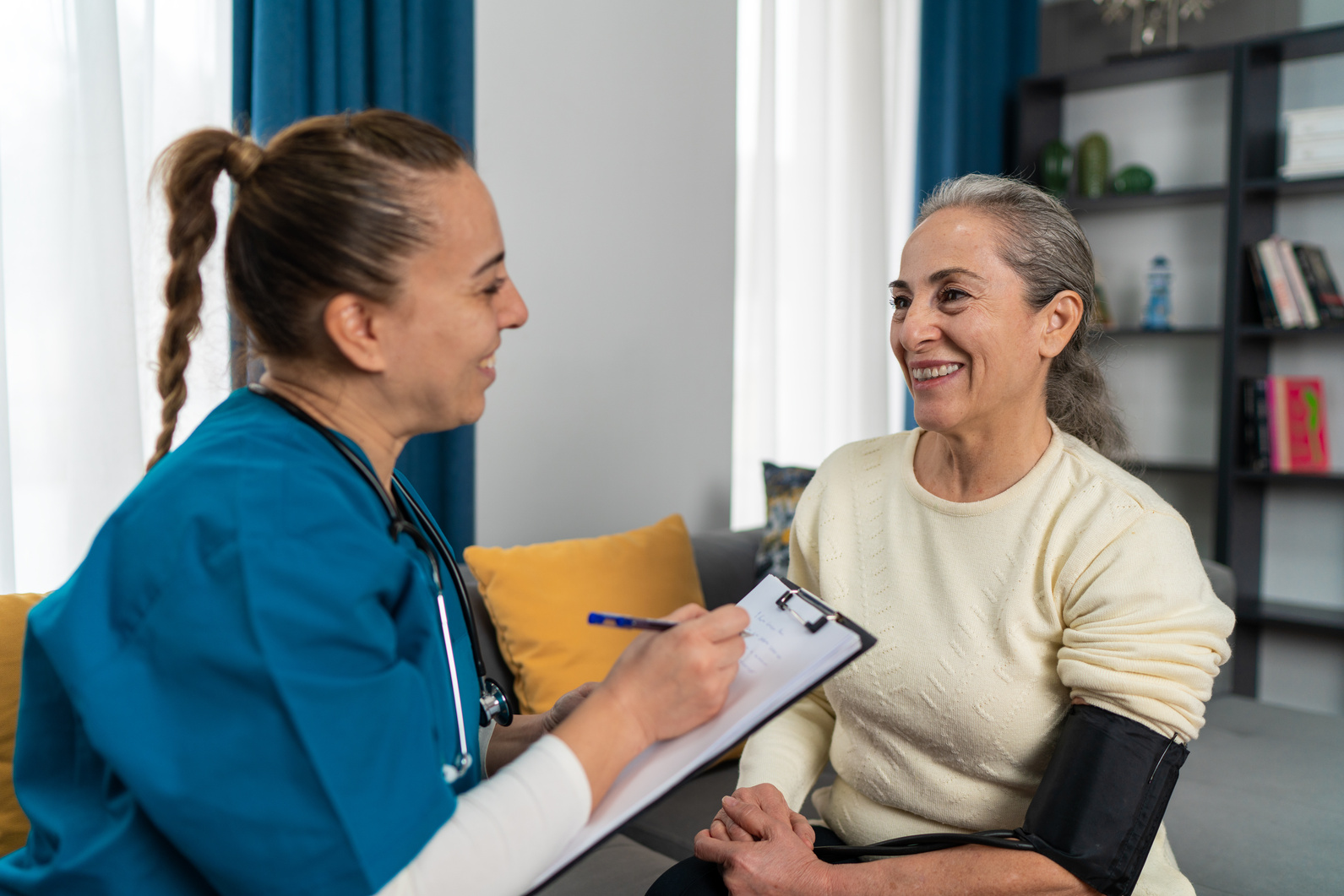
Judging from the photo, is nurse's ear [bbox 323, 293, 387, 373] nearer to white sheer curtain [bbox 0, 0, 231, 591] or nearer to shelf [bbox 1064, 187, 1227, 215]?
white sheer curtain [bbox 0, 0, 231, 591]

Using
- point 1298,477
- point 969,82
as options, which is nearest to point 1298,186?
point 1298,477

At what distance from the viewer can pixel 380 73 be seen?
80.7 inches

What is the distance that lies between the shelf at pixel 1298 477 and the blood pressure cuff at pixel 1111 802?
8.55 feet

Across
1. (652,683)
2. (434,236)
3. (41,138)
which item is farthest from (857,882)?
(41,138)

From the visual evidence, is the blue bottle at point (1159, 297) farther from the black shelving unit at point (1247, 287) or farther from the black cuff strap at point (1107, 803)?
the black cuff strap at point (1107, 803)

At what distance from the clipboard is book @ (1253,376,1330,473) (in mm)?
3009

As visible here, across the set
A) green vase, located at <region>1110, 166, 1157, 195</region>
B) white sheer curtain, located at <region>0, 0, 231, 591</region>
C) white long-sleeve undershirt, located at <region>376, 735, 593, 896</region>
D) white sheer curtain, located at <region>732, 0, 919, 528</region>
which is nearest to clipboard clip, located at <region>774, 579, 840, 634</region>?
white long-sleeve undershirt, located at <region>376, 735, 593, 896</region>

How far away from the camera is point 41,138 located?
5.41ft

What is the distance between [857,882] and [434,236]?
0.82 metres

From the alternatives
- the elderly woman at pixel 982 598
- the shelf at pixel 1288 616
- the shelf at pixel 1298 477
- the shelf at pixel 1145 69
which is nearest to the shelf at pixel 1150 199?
the shelf at pixel 1145 69

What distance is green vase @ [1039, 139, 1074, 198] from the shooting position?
3.72 m

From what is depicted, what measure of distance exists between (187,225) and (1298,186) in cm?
338

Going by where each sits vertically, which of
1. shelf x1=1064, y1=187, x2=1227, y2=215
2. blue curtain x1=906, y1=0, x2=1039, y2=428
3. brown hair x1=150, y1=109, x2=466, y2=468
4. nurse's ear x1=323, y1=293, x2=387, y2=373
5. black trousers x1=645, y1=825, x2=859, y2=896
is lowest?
black trousers x1=645, y1=825, x2=859, y2=896

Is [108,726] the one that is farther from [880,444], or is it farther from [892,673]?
[880,444]
